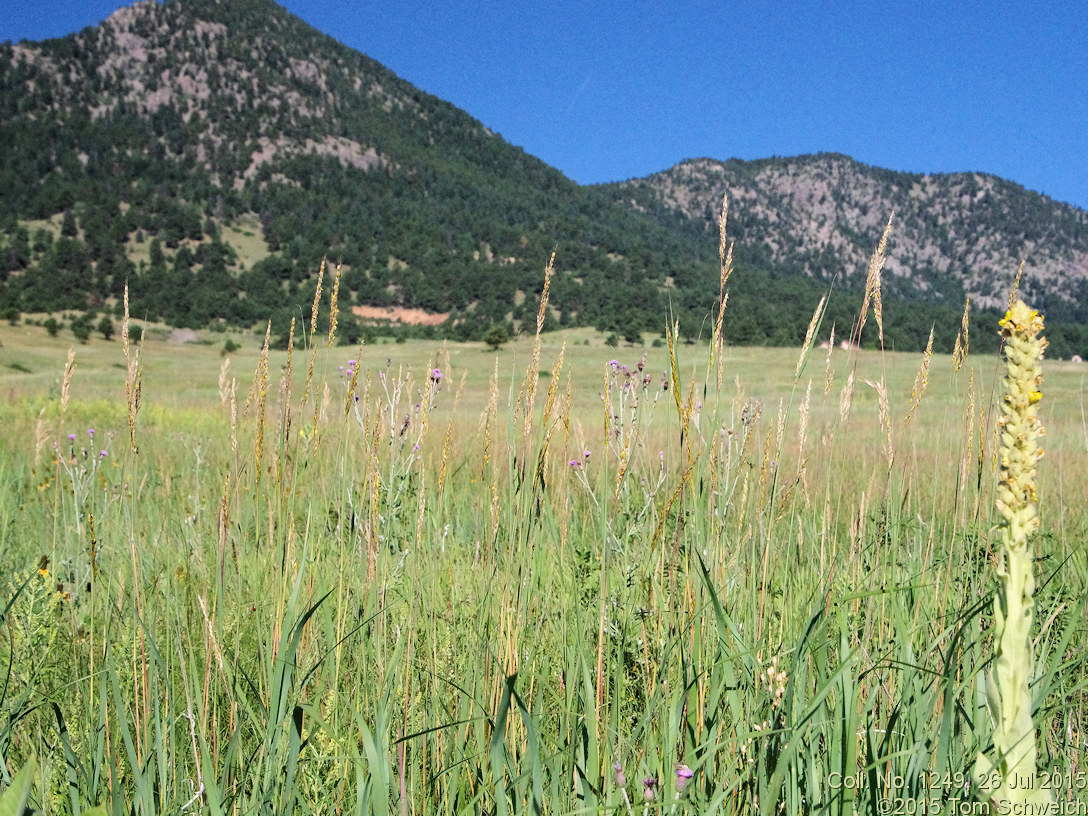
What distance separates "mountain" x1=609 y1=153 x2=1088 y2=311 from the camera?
152250 millimetres

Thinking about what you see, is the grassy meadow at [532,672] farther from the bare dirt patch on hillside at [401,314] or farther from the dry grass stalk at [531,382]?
the bare dirt patch on hillside at [401,314]

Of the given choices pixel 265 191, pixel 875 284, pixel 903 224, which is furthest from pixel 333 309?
pixel 903 224

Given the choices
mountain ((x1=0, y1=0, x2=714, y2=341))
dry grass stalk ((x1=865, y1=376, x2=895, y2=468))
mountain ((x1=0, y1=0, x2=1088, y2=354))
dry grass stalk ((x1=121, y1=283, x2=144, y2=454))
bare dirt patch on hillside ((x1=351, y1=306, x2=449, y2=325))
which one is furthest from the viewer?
bare dirt patch on hillside ((x1=351, y1=306, x2=449, y2=325))

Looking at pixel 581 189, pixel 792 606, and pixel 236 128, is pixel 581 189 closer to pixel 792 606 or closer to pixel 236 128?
pixel 236 128

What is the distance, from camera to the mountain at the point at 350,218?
75.1m

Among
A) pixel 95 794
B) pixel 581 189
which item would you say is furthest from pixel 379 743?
pixel 581 189

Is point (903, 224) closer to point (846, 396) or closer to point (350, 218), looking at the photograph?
point (350, 218)

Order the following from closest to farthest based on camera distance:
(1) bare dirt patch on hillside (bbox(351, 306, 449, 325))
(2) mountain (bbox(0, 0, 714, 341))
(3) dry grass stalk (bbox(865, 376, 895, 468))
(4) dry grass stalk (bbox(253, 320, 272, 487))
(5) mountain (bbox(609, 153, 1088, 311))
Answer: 1. (4) dry grass stalk (bbox(253, 320, 272, 487))
2. (3) dry grass stalk (bbox(865, 376, 895, 468))
3. (2) mountain (bbox(0, 0, 714, 341))
4. (1) bare dirt patch on hillside (bbox(351, 306, 449, 325))
5. (5) mountain (bbox(609, 153, 1088, 311))

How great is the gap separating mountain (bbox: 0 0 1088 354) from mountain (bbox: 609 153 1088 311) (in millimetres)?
811

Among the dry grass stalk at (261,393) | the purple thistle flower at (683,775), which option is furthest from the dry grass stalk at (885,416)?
the dry grass stalk at (261,393)

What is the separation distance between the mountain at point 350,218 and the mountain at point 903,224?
81 cm

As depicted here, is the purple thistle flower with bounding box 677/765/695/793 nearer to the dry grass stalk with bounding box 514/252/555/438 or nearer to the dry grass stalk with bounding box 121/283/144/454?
the dry grass stalk with bounding box 514/252/555/438

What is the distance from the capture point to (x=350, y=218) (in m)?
102

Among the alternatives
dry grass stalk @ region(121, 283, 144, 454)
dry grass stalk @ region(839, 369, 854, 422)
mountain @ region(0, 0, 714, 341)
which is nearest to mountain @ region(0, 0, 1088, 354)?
mountain @ region(0, 0, 714, 341)
